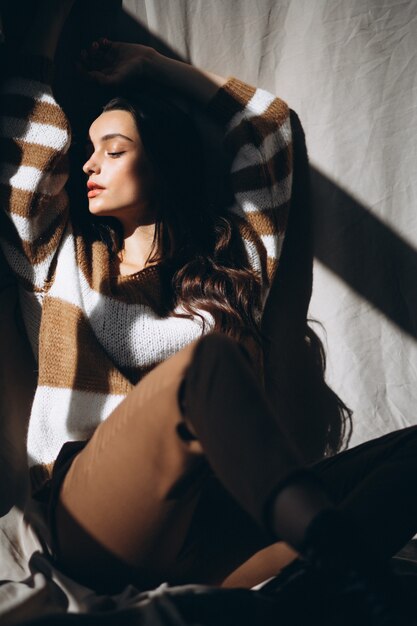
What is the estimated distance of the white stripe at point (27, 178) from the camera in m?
1.22

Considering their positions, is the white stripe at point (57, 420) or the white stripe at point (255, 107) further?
the white stripe at point (255, 107)

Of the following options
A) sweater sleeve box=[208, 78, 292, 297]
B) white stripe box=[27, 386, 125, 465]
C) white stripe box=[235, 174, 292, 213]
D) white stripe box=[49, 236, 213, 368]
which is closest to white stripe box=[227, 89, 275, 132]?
sweater sleeve box=[208, 78, 292, 297]

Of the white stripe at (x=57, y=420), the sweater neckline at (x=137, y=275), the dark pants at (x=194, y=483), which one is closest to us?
the dark pants at (x=194, y=483)

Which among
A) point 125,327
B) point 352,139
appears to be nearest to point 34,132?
point 125,327

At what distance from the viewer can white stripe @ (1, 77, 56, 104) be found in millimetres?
1267

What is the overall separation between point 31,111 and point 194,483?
733mm

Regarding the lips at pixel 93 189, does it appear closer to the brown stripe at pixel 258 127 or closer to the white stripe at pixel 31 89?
the white stripe at pixel 31 89

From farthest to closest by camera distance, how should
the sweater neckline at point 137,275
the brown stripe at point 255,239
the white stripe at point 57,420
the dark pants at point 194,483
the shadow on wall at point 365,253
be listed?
the shadow on wall at point 365,253 < the brown stripe at point 255,239 < the sweater neckline at point 137,275 < the white stripe at point 57,420 < the dark pants at point 194,483

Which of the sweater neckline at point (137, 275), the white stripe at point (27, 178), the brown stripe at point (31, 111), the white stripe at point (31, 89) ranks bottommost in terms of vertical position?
the sweater neckline at point (137, 275)

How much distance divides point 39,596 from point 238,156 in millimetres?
901

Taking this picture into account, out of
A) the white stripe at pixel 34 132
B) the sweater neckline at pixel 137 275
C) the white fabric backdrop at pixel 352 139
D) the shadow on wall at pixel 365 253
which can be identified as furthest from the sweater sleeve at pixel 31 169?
the shadow on wall at pixel 365 253

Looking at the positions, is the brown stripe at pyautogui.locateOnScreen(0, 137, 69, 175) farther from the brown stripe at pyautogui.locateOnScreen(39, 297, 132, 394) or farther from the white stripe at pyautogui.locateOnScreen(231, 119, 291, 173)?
the white stripe at pyautogui.locateOnScreen(231, 119, 291, 173)

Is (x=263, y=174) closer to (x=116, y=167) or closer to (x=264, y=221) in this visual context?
(x=264, y=221)

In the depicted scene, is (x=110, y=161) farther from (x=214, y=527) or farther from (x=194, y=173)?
(x=214, y=527)
